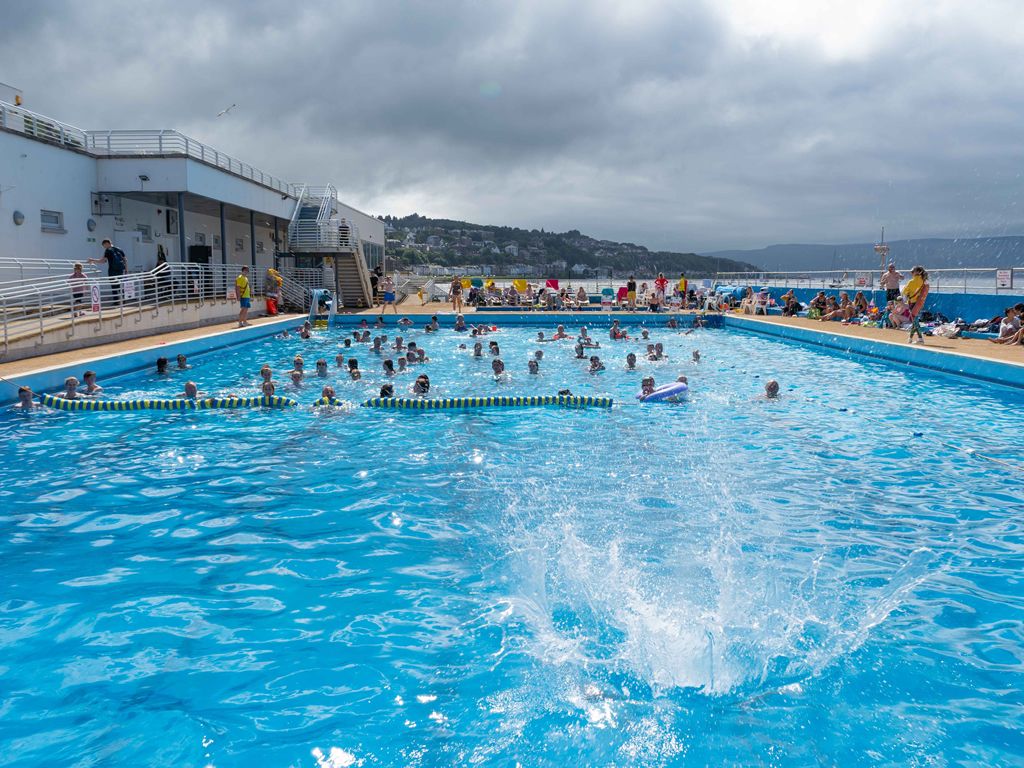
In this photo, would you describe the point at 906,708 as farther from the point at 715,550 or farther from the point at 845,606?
the point at 715,550

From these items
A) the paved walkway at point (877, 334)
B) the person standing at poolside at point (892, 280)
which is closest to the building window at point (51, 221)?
the paved walkway at point (877, 334)

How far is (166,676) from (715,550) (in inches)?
142

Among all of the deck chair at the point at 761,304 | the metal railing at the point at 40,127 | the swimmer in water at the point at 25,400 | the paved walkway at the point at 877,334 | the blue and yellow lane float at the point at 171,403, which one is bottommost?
the blue and yellow lane float at the point at 171,403

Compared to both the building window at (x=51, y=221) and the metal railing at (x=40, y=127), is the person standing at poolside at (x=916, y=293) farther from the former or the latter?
the building window at (x=51, y=221)

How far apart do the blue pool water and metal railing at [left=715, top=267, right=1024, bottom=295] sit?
36.3 feet

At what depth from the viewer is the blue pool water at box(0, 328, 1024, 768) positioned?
3.16m

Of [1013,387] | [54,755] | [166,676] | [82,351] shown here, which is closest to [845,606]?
[166,676]

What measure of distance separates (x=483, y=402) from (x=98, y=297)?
853cm

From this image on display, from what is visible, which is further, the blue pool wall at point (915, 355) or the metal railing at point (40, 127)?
the metal railing at point (40, 127)

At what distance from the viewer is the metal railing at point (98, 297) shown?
40.5ft

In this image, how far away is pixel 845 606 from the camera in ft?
14.0

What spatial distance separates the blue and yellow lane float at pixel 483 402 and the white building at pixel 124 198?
11.1 metres

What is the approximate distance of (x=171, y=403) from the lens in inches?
391

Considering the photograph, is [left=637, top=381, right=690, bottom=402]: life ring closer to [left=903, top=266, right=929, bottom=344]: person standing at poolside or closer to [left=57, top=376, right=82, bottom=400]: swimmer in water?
[left=903, top=266, right=929, bottom=344]: person standing at poolside
